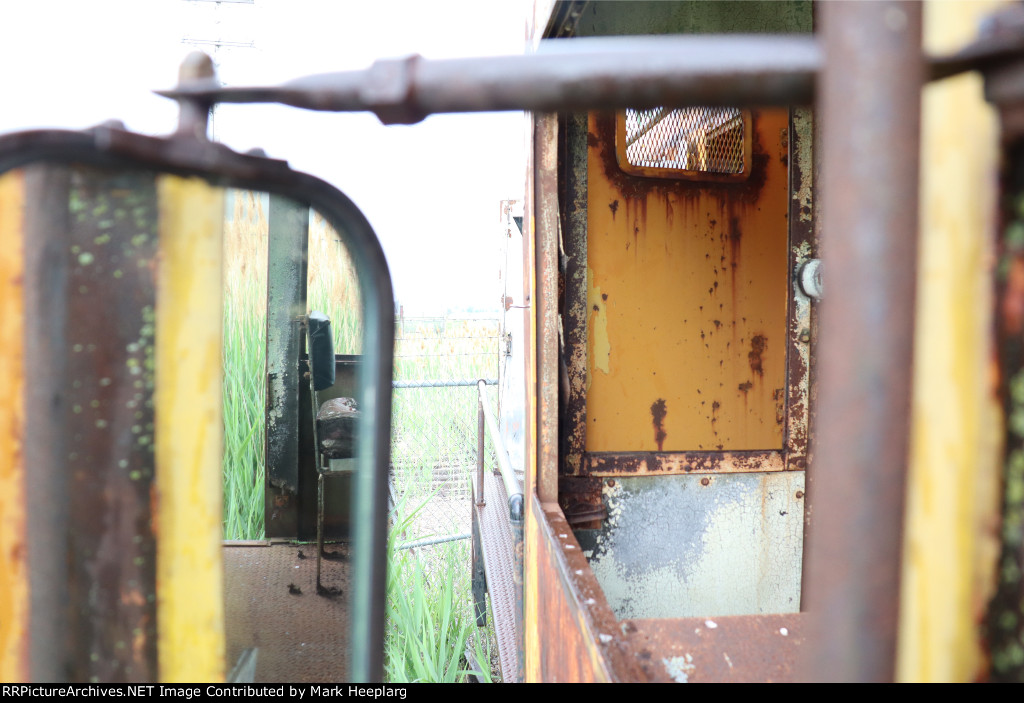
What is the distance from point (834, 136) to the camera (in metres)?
0.33

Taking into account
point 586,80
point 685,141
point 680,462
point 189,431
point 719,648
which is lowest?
point 719,648

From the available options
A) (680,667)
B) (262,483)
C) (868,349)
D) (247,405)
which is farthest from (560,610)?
(247,405)

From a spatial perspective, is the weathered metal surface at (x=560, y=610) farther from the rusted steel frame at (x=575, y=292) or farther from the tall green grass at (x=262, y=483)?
the tall green grass at (x=262, y=483)

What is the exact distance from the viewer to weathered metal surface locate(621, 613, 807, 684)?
3.91 feet

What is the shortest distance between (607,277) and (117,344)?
1.93m

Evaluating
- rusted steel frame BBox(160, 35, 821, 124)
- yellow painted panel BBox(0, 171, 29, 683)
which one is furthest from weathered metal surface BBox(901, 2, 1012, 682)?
yellow painted panel BBox(0, 171, 29, 683)

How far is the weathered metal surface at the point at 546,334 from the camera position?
1912mm

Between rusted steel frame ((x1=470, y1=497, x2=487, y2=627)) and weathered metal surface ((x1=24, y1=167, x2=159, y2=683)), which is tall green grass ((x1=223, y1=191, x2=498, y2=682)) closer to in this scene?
rusted steel frame ((x1=470, y1=497, x2=487, y2=627))

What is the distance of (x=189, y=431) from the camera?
21.1 inches

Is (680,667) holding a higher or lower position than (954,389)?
lower

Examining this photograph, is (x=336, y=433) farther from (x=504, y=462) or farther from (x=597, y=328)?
(x=597, y=328)

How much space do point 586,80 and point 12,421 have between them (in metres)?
0.54
